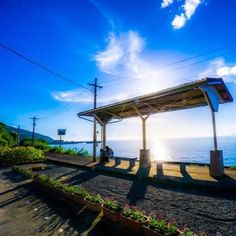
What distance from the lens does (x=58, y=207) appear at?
6824 mm

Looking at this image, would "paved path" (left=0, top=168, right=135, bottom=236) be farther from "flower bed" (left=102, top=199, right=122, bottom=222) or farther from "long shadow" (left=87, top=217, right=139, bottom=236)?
"flower bed" (left=102, top=199, right=122, bottom=222)

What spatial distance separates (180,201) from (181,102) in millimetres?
6552

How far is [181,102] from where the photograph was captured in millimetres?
12188

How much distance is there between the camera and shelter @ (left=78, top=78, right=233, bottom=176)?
9336 millimetres

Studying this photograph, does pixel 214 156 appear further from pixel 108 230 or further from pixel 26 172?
pixel 26 172

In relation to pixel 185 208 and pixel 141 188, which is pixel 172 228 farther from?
pixel 141 188


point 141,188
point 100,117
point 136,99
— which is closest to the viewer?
point 141,188

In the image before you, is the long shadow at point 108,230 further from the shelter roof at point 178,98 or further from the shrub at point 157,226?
the shelter roof at point 178,98

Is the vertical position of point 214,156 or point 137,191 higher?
point 214,156

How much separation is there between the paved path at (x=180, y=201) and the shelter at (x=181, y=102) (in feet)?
8.64

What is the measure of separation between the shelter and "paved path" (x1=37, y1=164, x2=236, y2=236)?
2635 mm

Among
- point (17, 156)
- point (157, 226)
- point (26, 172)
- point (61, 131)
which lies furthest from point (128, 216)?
point (61, 131)

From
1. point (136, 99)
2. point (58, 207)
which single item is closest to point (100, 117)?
point (136, 99)

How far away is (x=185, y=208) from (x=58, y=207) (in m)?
3.72
